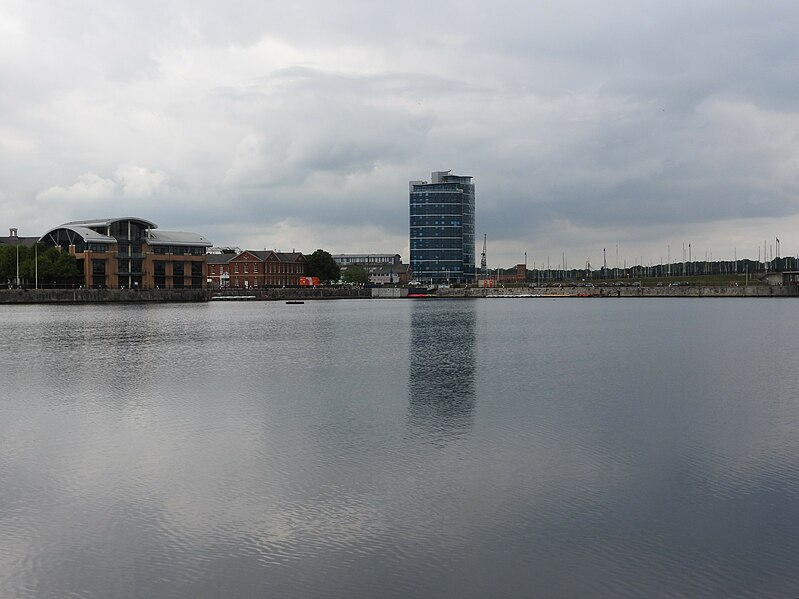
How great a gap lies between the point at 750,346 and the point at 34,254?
132m

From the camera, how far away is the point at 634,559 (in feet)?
43.7

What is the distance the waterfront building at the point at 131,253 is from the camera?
154 m

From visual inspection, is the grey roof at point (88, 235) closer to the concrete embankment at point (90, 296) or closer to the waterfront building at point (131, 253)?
the waterfront building at point (131, 253)

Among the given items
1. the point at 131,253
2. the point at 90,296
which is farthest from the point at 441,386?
the point at 131,253

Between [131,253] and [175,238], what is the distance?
11.2 metres

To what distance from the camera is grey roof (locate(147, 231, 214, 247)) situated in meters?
163

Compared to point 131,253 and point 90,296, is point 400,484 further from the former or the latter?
point 131,253

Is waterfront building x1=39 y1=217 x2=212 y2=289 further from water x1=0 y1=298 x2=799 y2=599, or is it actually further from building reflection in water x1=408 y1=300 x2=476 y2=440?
water x1=0 y1=298 x2=799 y2=599

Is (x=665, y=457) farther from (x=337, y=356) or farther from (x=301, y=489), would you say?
(x=337, y=356)

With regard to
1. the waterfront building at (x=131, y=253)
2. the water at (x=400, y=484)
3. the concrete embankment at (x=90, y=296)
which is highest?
the waterfront building at (x=131, y=253)

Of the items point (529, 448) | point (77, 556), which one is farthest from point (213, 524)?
point (529, 448)

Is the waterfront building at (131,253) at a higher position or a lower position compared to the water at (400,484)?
higher

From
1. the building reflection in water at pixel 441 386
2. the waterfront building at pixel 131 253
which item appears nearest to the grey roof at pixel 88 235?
the waterfront building at pixel 131 253

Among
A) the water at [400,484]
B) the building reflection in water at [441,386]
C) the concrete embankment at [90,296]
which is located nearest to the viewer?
the water at [400,484]
